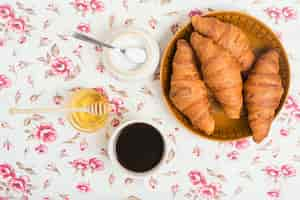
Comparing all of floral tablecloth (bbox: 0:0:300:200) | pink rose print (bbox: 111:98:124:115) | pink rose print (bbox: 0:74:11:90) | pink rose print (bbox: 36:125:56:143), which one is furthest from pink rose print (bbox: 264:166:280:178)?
pink rose print (bbox: 0:74:11:90)

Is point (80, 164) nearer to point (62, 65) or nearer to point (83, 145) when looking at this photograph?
point (83, 145)

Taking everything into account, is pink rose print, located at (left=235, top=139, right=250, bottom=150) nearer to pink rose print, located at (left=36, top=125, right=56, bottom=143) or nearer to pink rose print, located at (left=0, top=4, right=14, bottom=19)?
pink rose print, located at (left=36, top=125, right=56, bottom=143)

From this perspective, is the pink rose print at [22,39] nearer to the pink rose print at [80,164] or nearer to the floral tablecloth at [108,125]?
the floral tablecloth at [108,125]

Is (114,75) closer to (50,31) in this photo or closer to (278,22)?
(50,31)

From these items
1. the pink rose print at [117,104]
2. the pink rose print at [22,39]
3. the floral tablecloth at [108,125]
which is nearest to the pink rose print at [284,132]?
the floral tablecloth at [108,125]

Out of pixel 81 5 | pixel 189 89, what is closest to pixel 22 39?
pixel 81 5

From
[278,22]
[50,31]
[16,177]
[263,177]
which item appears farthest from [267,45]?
[16,177]

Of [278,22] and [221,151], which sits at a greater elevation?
[278,22]
